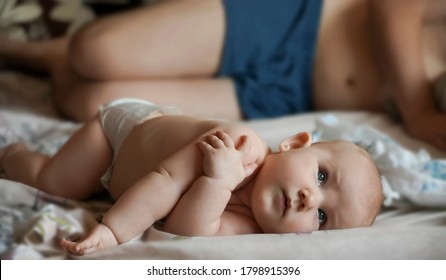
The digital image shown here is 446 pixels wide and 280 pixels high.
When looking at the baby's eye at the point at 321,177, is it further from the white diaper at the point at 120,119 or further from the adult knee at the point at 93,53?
the adult knee at the point at 93,53

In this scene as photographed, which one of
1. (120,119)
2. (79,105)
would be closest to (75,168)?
(120,119)

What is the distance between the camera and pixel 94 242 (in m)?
0.83

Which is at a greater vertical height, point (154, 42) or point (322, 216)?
point (154, 42)

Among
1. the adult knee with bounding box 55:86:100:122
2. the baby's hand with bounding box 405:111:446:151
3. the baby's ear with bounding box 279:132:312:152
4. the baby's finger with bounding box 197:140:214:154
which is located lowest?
the baby's hand with bounding box 405:111:446:151

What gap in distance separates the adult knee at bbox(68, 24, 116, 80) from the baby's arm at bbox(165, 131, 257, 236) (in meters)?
0.56

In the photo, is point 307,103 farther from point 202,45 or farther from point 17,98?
point 17,98

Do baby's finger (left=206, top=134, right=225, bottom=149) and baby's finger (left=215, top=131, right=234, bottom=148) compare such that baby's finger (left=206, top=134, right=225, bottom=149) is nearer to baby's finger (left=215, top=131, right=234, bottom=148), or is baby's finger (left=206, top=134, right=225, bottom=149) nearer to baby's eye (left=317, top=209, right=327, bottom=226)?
baby's finger (left=215, top=131, right=234, bottom=148)

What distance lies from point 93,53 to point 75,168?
38 centimetres

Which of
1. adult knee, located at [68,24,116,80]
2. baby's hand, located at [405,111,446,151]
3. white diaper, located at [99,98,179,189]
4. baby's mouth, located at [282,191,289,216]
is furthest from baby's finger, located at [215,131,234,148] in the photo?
baby's hand, located at [405,111,446,151]

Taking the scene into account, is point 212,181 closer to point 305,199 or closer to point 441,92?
point 305,199

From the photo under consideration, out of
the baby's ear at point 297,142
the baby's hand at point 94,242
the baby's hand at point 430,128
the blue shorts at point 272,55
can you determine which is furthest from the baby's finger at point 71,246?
the baby's hand at point 430,128

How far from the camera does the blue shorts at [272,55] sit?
59.0 inches

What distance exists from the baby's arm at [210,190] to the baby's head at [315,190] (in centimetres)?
5

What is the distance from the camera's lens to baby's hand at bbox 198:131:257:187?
0.85 m
